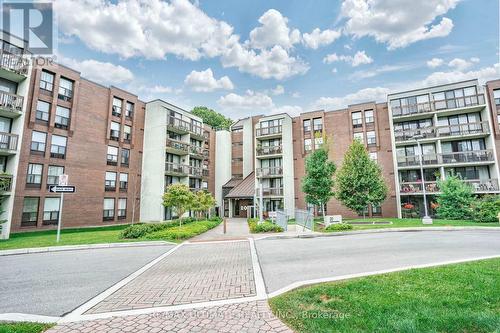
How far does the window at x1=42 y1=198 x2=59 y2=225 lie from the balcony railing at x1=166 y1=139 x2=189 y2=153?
12897 millimetres

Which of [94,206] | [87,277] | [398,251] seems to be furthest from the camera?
[94,206]

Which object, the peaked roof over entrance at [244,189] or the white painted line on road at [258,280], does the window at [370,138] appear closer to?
the peaked roof over entrance at [244,189]

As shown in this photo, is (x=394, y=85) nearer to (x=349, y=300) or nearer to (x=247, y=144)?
(x=247, y=144)

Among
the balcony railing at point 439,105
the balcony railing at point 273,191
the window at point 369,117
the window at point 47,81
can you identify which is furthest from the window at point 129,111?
the balcony railing at point 439,105

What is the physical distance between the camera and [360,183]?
23516 millimetres

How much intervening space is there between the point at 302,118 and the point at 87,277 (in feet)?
105

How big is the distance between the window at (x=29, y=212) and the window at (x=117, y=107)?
38.6ft

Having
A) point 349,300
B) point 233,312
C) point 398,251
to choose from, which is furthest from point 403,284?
point 398,251

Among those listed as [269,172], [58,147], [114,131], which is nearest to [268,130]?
[269,172]

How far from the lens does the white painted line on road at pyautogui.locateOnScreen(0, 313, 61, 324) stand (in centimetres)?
440

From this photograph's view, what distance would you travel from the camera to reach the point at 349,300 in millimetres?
4703

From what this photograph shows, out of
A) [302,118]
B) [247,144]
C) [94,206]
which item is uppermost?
[302,118]

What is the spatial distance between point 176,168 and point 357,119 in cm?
2447

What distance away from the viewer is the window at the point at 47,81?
22.7 meters
